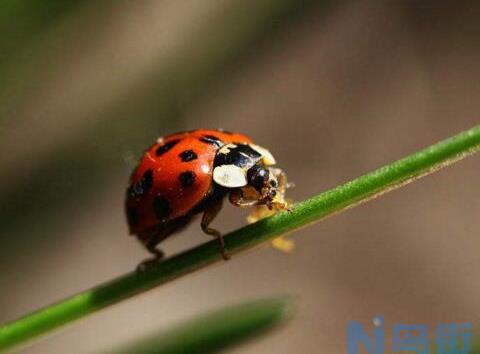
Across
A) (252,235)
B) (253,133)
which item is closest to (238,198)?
(252,235)

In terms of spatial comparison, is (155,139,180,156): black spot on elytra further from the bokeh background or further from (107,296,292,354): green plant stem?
the bokeh background

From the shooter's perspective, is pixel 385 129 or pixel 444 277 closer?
pixel 444 277

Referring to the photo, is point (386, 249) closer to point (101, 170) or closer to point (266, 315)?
point (101, 170)

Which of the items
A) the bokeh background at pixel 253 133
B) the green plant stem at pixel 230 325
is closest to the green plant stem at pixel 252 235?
the green plant stem at pixel 230 325

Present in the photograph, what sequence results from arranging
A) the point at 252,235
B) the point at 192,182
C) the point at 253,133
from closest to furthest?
the point at 252,235
the point at 192,182
the point at 253,133

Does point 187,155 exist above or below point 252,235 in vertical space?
above

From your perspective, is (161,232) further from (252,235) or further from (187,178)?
(252,235)

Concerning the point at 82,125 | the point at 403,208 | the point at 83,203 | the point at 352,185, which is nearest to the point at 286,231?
the point at 352,185
